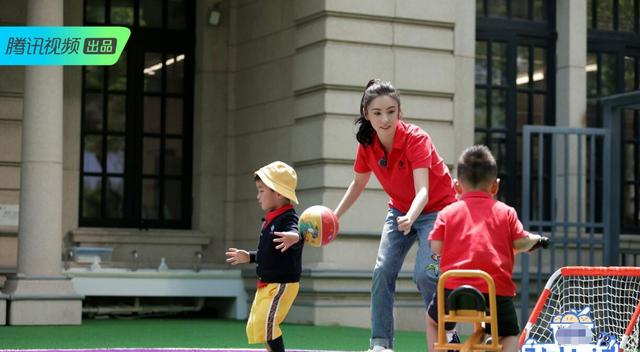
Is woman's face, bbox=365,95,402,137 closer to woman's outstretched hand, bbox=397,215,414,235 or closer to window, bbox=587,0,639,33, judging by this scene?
woman's outstretched hand, bbox=397,215,414,235

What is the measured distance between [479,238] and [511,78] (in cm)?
1044

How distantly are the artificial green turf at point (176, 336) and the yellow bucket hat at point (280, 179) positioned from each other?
12.0 ft

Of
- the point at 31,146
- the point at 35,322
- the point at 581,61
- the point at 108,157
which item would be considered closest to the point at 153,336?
the point at 35,322

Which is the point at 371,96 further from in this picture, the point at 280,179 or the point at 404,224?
the point at 404,224

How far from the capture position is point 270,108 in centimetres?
1638

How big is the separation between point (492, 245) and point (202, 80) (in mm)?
11072

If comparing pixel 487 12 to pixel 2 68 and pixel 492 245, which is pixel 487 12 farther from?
pixel 492 245

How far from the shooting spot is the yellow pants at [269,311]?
7777mm

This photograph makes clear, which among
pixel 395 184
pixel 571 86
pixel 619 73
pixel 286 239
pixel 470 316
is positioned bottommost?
pixel 470 316

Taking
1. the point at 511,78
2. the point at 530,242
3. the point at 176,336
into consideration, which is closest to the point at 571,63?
the point at 511,78

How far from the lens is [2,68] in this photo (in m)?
16.0

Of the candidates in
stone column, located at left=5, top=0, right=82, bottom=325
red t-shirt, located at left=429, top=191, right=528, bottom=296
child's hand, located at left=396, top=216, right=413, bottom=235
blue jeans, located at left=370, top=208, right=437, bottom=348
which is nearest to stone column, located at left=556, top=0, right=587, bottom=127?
stone column, located at left=5, top=0, right=82, bottom=325

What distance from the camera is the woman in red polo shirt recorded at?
797 cm

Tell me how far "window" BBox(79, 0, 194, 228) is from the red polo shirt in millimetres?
9064
